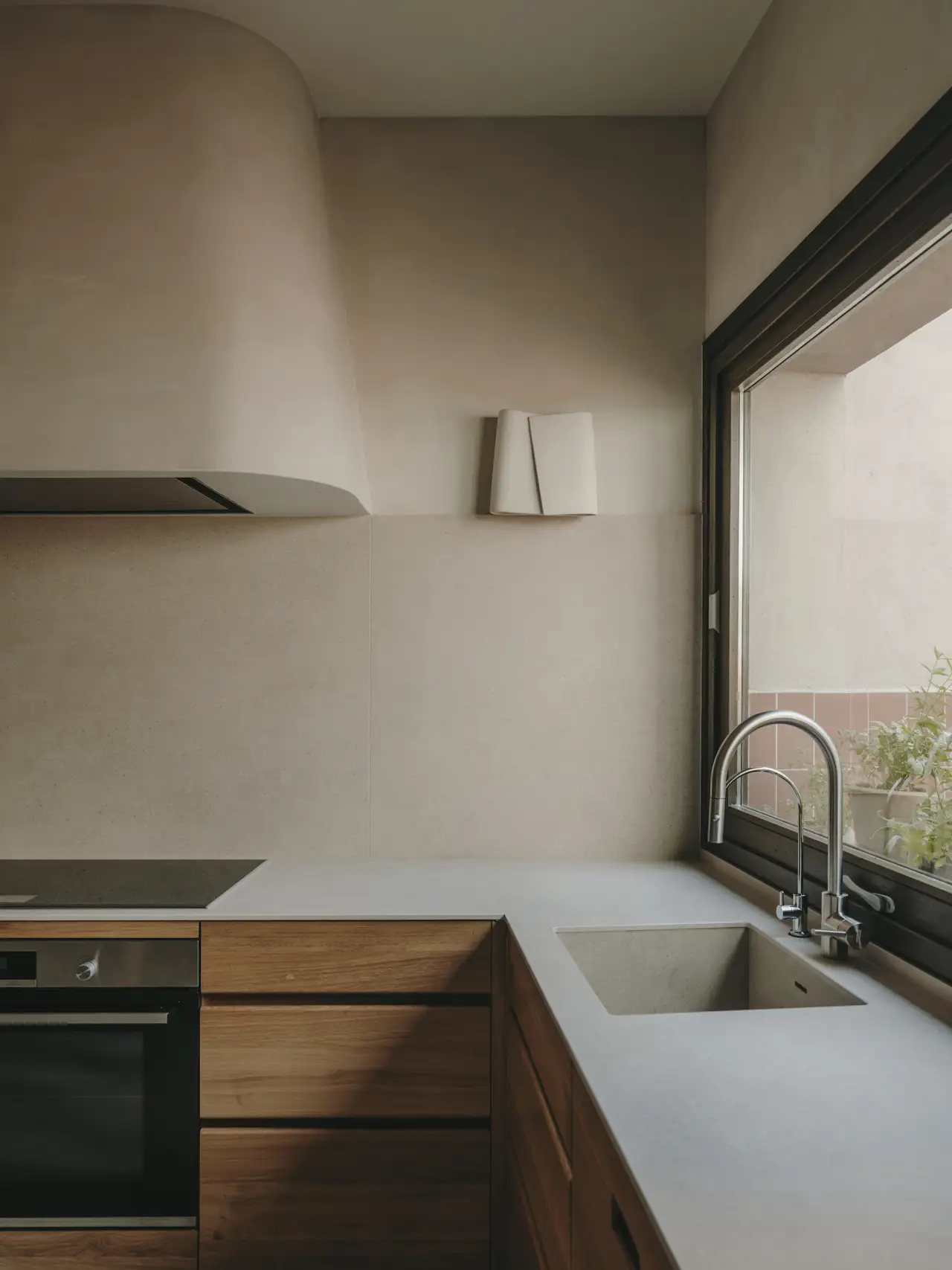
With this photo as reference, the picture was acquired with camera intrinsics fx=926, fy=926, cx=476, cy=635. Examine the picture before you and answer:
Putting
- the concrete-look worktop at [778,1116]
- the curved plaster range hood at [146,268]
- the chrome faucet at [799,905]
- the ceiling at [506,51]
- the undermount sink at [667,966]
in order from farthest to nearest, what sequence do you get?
1. the ceiling at [506,51]
2. the curved plaster range hood at [146,268]
3. the undermount sink at [667,966]
4. the chrome faucet at [799,905]
5. the concrete-look worktop at [778,1116]

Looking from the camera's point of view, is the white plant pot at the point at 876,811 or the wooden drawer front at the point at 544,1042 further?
the white plant pot at the point at 876,811

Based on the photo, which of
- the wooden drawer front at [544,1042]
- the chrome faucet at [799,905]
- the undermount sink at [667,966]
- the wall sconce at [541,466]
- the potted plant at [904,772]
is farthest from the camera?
the wall sconce at [541,466]

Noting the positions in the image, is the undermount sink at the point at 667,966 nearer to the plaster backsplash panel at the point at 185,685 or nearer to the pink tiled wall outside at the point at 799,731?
the pink tiled wall outside at the point at 799,731

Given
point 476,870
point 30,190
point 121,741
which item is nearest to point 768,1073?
point 476,870

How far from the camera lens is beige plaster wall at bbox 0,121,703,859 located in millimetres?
2424

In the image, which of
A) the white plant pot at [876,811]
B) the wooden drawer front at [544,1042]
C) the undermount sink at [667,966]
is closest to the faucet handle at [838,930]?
the white plant pot at [876,811]

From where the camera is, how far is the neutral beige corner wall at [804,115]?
1413 millimetres

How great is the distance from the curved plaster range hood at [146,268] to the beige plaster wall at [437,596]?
0.37 meters

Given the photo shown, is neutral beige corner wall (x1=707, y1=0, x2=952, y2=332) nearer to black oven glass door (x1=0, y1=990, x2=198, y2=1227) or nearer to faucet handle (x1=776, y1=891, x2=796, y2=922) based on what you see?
faucet handle (x1=776, y1=891, x2=796, y2=922)

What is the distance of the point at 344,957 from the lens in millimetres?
1878

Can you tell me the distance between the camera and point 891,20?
1.45 m

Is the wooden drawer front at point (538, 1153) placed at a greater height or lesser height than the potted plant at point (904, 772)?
lesser

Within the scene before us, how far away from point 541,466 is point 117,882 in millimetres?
1434

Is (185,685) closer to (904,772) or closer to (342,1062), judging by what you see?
(342,1062)
